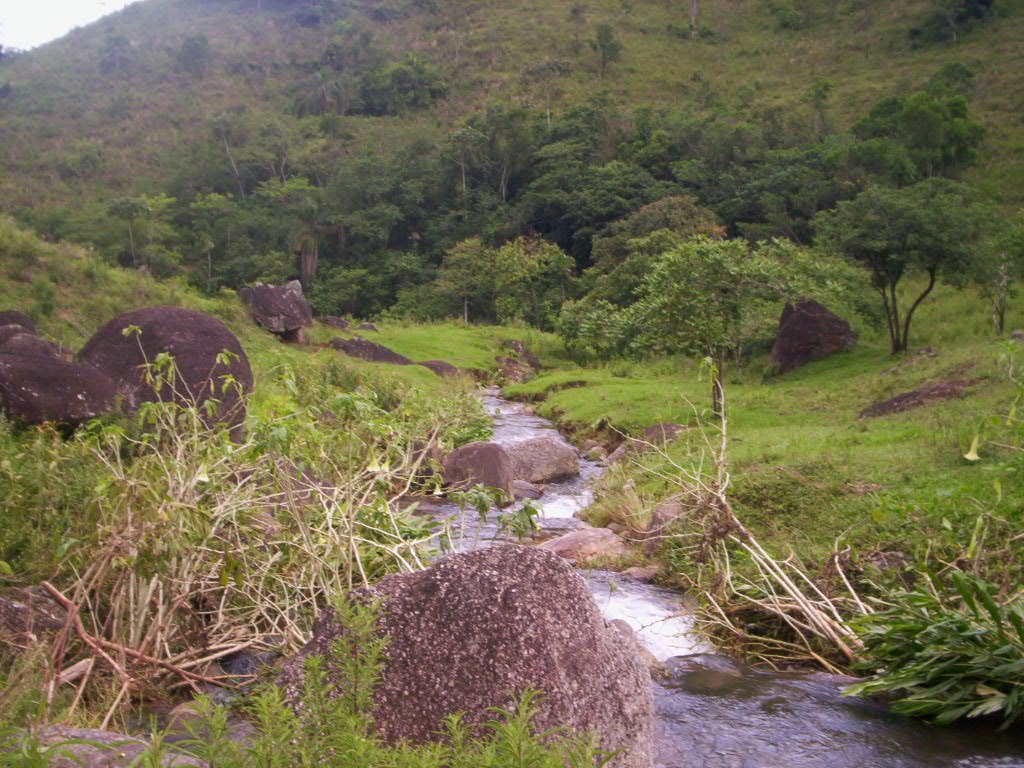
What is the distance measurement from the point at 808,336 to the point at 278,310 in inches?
721

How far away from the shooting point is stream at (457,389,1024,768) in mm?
5938

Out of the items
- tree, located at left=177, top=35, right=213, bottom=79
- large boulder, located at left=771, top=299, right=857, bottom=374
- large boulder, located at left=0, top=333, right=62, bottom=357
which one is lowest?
large boulder, located at left=771, top=299, right=857, bottom=374

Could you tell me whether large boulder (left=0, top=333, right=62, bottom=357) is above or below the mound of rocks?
above

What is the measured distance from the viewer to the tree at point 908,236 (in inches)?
941

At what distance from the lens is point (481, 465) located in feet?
48.8

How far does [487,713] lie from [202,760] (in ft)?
5.64

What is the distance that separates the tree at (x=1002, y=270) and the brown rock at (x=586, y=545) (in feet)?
54.6

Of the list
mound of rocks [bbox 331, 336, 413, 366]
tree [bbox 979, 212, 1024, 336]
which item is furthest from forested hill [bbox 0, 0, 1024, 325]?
mound of rocks [bbox 331, 336, 413, 366]

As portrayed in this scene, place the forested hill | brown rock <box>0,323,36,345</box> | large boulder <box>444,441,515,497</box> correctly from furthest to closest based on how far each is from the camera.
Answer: the forested hill, large boulder <box>444,441,515,497</box>, brown rock <box>0,323,36,345</box>

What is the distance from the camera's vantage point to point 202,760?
373 centimetres

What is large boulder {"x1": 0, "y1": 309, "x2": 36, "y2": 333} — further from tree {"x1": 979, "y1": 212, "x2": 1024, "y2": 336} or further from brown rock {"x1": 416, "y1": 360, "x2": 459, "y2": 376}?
tree {"x1": 979, "y1": 212, "x2": 1024, "y2": 336}

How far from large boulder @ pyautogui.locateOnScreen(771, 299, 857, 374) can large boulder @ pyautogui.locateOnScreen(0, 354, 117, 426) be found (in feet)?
65.8

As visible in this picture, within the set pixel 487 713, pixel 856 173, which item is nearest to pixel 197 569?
pixel 487 713

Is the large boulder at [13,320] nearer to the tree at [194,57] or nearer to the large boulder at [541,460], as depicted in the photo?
the large boulder at [541,460]
